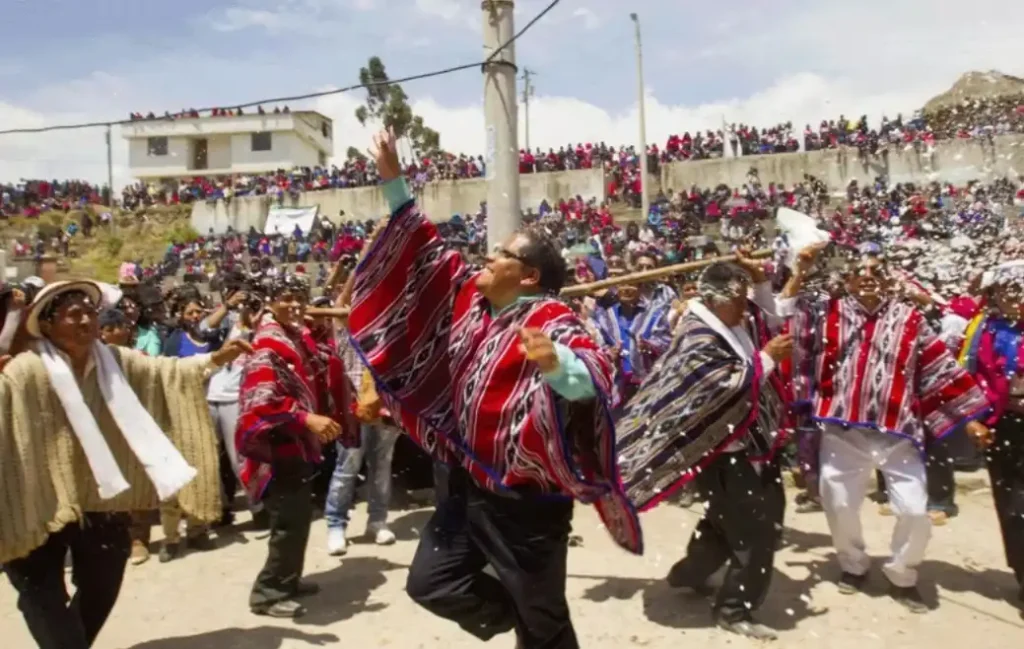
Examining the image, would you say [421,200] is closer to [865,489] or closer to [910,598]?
[865,489]

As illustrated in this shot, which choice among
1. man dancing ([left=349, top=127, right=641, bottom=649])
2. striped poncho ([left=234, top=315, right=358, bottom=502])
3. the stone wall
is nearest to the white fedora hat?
striped poncho ([left=234, top=315, right=358, bottom=502])

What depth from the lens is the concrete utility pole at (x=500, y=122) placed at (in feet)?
23.8

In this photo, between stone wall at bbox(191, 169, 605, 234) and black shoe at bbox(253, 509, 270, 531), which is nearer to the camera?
black shoe at bbox(253, 509, 270, 531)

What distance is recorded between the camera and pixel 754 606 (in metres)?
4.19

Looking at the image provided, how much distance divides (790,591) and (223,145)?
49376 millimetres

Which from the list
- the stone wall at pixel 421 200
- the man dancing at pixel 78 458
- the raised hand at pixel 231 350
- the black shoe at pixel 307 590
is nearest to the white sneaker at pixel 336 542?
the black shoe at pixel 307 590

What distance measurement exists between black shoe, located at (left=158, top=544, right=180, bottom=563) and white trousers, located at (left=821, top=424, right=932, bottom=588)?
4.18 meters

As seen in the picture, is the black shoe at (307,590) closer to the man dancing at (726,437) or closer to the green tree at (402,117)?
the man dancing at (726,437)

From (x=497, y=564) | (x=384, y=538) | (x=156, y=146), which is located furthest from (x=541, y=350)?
(x=156, y=146)

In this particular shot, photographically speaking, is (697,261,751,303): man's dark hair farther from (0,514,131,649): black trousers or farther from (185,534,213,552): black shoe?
(185,534,213,552): black shoe

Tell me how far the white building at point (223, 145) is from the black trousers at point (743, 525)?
4609 cm

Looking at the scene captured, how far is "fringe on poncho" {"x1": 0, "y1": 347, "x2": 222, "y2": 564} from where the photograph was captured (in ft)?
10.9

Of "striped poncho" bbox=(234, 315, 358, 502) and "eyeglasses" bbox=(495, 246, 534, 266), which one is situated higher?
"eyeglasses" bbox=(495, 246, 534, 266)

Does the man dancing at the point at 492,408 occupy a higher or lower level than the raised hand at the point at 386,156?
lower
